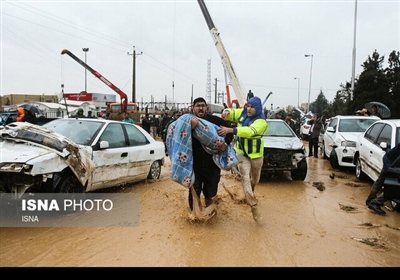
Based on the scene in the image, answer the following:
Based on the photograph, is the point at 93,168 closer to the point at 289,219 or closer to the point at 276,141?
the point at 289,219

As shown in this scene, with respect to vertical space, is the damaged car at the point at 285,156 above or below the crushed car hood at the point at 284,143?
below

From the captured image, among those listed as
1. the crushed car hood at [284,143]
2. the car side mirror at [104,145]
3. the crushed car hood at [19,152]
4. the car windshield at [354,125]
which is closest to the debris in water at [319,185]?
the crushed car hood at [284,143]

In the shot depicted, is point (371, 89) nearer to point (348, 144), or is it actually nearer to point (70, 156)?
point (348, 144)

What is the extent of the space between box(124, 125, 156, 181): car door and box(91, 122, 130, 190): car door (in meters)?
0.16

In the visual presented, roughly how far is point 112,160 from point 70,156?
1.15 meters

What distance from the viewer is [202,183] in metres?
4.72

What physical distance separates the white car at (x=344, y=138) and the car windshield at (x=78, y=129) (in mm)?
6616

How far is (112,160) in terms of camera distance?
5.85 meters

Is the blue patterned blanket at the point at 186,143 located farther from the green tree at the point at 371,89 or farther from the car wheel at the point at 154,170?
the green tree at the point at 371,89

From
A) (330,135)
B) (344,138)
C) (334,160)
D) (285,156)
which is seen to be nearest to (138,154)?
(285,156)

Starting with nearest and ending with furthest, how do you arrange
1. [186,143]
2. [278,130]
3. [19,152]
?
[186,143]
[19,152]
[278,130]

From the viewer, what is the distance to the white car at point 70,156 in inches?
168
